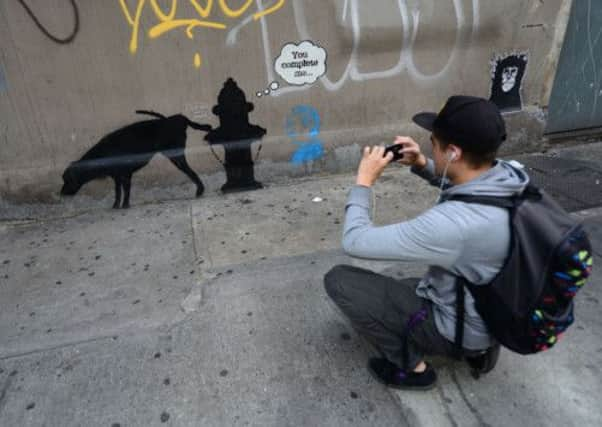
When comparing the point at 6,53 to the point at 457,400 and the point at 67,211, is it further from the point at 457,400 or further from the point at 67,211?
the point at 457,400

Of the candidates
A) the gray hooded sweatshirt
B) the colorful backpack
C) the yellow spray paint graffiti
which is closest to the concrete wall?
the yellow spray paint graffiti

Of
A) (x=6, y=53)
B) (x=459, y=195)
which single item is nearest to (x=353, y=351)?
(x=459, y=195)

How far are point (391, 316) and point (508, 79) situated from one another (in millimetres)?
3779

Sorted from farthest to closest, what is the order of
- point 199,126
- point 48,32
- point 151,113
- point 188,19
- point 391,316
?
point 199,126
point 151,113
point 188,19
point 48,32
point 391,316

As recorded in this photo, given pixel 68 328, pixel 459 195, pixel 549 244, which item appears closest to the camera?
pixel 549 244

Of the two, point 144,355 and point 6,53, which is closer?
point 144,355

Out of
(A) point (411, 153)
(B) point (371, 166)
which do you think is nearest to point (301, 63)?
(A) point (411, 153)

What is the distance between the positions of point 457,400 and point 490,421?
0.52ft

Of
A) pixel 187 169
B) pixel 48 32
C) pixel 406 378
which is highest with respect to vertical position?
pixel 48 32

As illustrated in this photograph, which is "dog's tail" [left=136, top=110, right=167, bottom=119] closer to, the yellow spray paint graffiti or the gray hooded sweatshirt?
the yellow spray paint graffiti

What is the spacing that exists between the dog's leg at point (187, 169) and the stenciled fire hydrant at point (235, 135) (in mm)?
235

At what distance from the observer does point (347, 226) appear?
169 centimetres

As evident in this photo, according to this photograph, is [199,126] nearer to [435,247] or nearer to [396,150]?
[396,150]

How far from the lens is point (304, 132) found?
4.16 metres
